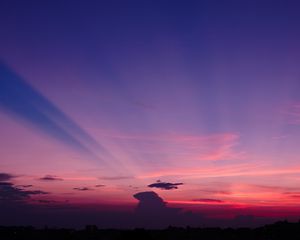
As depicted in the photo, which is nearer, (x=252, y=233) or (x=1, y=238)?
(x=1, y=238)

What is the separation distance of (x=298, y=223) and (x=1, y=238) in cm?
6675

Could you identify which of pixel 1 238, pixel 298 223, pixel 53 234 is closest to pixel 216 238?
pixel 298 223

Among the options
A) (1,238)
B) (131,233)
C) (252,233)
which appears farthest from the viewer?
(252,233)

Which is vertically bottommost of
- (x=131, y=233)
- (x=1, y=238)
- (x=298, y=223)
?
(x=131, y=233)

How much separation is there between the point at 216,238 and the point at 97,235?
87.9 ft

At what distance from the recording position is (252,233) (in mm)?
108562

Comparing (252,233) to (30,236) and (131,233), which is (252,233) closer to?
(30,236)

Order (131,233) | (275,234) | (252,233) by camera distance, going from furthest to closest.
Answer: (252,233) → (275,234) → (131,233)

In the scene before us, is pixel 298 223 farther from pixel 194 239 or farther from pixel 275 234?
pixel 194 239

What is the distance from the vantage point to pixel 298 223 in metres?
115

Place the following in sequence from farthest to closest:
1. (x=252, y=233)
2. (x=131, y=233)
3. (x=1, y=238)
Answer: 1. (x=252, y=233)
2. (x=1, y=238)
3. (x=131, y=233)

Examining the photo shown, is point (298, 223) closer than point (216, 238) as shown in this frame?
No

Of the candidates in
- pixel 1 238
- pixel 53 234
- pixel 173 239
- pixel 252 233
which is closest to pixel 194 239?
pixel 173 239

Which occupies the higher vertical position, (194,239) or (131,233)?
(194,239)
